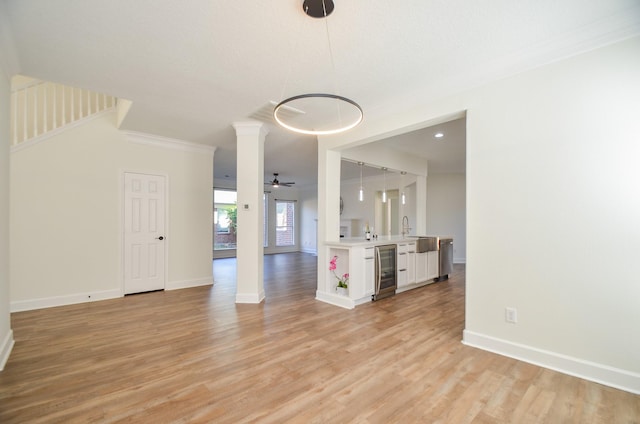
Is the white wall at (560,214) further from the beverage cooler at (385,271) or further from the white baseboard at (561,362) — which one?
the beverage cooler at (385,271)

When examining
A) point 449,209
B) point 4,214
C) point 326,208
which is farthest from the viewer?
point 449,209

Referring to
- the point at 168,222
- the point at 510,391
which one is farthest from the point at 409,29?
the point at 168,222

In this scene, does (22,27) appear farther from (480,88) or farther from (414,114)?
(480,88)

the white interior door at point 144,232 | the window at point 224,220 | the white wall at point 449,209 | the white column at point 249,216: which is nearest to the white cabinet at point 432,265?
the white wall at point 449,209

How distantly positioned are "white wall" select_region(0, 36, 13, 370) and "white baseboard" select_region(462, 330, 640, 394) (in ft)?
14.3

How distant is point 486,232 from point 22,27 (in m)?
4.40

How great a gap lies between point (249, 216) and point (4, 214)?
98.6 inches

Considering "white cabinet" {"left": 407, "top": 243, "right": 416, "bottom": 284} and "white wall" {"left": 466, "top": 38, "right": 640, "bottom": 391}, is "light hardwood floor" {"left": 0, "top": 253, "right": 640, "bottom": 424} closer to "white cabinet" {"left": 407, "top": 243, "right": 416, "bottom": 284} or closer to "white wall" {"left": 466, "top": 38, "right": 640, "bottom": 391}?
"white wall" {"left": 466, "top": 38, "right": 640, "bottom": 391}

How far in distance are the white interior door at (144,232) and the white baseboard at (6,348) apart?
199 cm

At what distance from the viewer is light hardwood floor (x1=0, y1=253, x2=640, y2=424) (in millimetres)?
1781

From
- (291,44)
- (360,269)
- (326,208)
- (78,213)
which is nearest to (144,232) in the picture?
(78,213)

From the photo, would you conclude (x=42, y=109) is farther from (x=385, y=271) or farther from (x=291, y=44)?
(x=385, y=271)

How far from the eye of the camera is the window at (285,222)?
36.8ft

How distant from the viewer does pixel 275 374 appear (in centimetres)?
223
